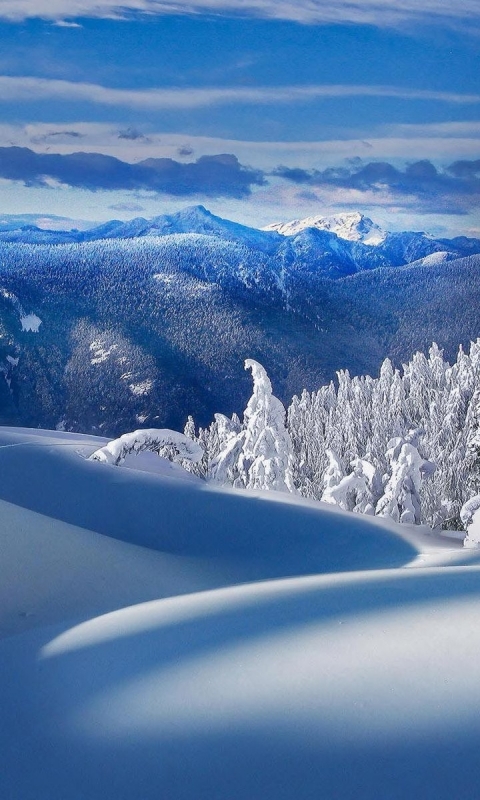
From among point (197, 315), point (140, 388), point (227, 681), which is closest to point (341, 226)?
point (197, 315)

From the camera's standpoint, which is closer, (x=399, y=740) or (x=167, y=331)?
(x=399, y=740)

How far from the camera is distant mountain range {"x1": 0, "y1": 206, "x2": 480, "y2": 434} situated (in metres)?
21.3

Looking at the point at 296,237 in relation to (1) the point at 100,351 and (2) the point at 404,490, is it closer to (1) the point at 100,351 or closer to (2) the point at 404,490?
(1) the point at 100,351

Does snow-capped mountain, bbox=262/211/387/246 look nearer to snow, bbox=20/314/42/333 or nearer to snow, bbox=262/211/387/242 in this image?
snow, bbox=262/211/387/242

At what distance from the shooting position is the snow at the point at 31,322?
24281mm

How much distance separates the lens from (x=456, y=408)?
34.4 feet

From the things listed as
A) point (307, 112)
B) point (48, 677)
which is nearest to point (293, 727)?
point (48, 677)

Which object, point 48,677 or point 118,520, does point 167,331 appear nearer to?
point 118,520

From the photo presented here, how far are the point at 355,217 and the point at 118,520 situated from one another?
13166 mm

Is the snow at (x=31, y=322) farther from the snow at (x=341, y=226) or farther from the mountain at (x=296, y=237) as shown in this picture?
the snow at (x=341, y=226)

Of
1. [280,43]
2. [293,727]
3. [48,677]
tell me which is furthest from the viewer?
[280,43]

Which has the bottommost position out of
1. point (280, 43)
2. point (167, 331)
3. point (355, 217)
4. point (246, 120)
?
point (167, 331)

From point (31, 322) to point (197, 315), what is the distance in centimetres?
565

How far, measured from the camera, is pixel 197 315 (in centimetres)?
2480
